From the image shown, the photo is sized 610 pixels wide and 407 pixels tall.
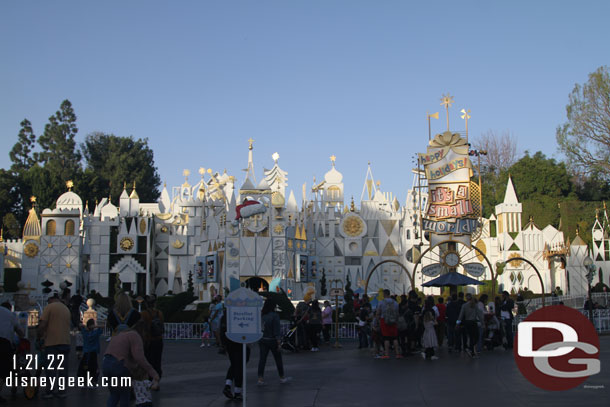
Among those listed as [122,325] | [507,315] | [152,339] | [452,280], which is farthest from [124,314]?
[452,280]

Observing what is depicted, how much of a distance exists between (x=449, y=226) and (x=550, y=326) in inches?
789

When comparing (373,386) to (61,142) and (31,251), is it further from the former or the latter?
(61,142)

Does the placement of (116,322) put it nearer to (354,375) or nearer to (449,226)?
(354,375)

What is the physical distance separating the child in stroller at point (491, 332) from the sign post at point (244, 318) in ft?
39.9

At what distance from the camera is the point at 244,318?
35.3ft

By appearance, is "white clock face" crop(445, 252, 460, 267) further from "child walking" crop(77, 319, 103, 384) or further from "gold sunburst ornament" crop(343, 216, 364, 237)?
"gold sunburst ornament" crop(343, 216, 364, 237)

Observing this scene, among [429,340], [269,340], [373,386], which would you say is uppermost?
[269,340]

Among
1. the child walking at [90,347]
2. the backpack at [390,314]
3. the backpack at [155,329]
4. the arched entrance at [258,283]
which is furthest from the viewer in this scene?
the arched entrance at [258,283]

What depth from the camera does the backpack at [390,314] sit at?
1811cm

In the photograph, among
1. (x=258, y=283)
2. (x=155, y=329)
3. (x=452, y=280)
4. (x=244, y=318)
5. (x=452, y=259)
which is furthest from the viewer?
(x=258, y=283)

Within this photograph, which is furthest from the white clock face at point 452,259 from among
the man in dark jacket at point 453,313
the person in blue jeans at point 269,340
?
the person in blue jeans at point 269,340

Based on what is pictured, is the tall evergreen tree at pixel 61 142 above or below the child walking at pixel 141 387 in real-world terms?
above

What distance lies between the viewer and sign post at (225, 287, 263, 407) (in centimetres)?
1070

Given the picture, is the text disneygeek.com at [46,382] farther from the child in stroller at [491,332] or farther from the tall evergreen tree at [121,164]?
the tall evergreen tree at [121,164]
